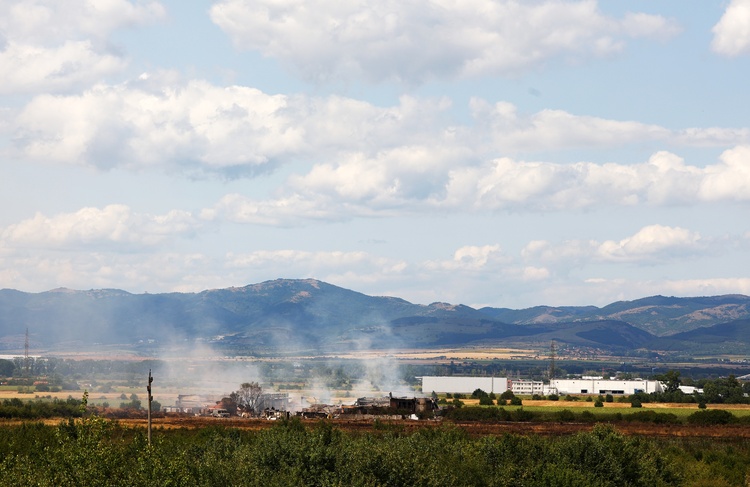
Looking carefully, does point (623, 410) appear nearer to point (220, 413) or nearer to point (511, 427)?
point (511, 427)

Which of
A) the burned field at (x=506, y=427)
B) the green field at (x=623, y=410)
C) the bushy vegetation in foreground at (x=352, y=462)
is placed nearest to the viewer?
the bushy vegetation in foreground at (x=352, y=462)

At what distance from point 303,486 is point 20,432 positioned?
4881cm

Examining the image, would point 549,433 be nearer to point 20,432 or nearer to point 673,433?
point 673,433

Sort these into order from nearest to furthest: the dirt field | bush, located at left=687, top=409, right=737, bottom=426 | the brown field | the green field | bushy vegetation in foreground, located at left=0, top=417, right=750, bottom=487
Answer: bushy vegetation in foreground, located at left=0, top=417, right=750, bottom=487 → the brown field → the dirt field → bush, located at left=687, top=409, right=737, bottom=426 → the green field

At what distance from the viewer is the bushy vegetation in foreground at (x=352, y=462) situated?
143ft

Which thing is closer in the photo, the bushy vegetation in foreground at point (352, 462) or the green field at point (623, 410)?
the bushy vegetation in foreground at point (352, 462)

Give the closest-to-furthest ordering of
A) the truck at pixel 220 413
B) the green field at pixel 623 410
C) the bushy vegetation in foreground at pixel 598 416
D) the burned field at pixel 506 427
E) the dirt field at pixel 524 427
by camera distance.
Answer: the burned field at pixel 506 427 → the dirt field at pixel 524 427 → the bushy vegetation in foreground at pixel 598 416 → the green field at pixel 623 410 → the truck at pixel 220 413

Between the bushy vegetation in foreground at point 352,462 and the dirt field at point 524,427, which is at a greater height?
the bushy vegetation in foreground at point 352,462

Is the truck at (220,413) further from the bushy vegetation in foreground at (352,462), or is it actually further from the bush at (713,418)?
the bush at (713,418)

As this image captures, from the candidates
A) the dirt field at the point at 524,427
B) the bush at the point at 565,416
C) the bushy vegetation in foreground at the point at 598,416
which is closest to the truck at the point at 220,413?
the dirt field at the point at 524,427

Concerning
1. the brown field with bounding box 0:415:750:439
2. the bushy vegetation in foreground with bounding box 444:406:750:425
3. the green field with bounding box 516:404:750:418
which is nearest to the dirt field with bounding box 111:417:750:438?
the brown field with bounding box 0:415:750:439

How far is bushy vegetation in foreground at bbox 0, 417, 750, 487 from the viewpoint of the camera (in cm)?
4350

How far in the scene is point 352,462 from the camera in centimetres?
5978

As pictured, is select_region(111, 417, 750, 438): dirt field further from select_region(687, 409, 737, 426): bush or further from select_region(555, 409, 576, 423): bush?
select_region(555, 409, 576, 423): bush
